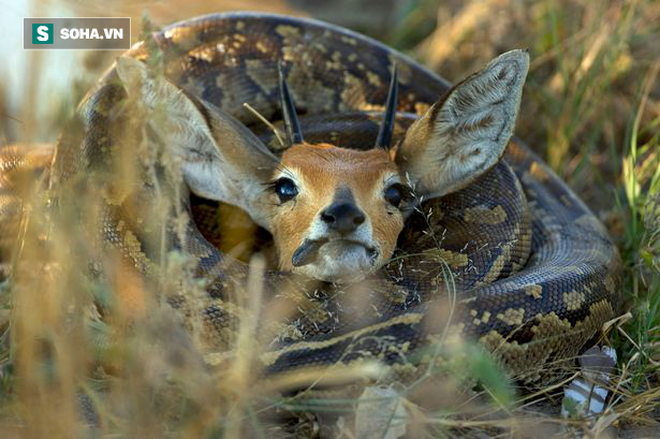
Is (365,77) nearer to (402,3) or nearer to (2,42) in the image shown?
(2,42)

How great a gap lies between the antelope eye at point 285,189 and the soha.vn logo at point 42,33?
1.88 meters

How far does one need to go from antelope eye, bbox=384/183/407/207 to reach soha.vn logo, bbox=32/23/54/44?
2.41 meters

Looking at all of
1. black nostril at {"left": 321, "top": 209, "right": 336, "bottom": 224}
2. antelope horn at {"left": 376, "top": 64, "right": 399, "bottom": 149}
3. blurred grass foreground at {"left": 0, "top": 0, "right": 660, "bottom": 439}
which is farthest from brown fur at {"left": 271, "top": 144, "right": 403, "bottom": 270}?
blurred grass foreground at {"left": 0, "top": 0, "right": 660, "bottom": 439}

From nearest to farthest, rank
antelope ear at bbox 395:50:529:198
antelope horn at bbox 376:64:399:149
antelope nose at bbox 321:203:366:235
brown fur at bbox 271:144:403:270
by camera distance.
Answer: antelope nose at bbox 321:203:366:235
brown fur at bbox 271:144:403:270
antelope ear at bbox 395:50:529:198
antelope horn at bbox 376:64:399:149

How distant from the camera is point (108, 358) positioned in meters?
3.64

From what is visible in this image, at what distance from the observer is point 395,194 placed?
4.68 m

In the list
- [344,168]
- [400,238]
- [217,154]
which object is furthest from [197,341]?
[400,238]

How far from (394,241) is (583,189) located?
299 cm

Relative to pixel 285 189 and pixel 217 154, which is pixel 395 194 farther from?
pixel 217 154

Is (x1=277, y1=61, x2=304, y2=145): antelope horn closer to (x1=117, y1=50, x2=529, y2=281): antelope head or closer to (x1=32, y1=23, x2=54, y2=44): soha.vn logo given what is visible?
(x1=117, y1=50, x2=529, y2=281): antelope head

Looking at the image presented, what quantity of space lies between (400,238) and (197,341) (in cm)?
166

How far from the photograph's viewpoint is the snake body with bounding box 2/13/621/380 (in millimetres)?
4102

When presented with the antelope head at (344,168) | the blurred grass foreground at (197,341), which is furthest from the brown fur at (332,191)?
the blurred grass foreground at (197,341)

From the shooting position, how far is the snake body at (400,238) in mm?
4102
